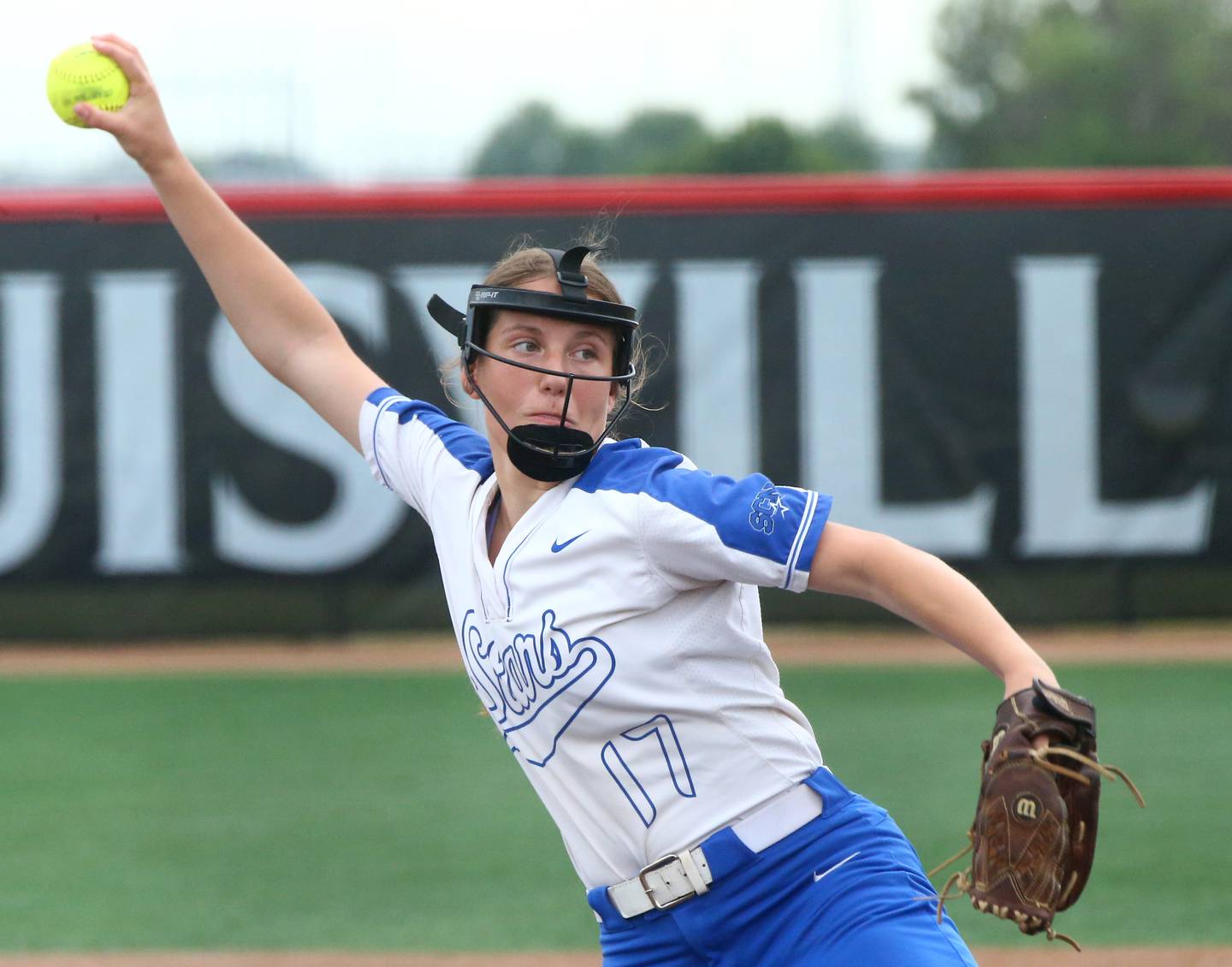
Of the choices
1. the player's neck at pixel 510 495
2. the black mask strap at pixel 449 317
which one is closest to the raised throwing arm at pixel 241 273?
the black mask strap at pixel 449 317

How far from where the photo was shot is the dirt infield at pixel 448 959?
4.37m

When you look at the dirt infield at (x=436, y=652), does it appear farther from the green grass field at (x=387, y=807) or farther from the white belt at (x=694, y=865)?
the white belt at (x=694, y=865)

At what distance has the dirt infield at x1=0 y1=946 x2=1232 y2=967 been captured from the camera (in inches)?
172

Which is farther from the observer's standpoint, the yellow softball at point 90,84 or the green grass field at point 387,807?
the green grass field at point 387,807

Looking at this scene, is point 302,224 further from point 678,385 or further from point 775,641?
point 775,641

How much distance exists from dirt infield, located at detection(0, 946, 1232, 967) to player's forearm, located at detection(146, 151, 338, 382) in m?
2.09

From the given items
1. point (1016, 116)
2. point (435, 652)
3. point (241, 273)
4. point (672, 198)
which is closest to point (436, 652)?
point (435, 652)

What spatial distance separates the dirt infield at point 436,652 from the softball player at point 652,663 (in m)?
6.84

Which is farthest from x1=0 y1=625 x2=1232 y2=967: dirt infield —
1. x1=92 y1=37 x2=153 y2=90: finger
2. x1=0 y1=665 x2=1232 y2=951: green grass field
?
x1=92 y1=37 x2=153 y2=90: finger

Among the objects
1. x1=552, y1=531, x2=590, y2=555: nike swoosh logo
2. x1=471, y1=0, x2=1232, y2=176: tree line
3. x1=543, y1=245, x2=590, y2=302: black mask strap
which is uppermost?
x1=471, y1=0, x2=1232, y2=176: tree line

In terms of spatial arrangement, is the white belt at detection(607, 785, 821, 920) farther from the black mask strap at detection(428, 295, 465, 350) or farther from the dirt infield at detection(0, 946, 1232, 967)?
the dirt infield at detection(0, 946, 1232, 967)

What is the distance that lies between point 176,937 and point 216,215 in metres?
2.62

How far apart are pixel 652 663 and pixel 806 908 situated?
1.39 feet

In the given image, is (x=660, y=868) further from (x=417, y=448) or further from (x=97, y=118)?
(x=97, y=118)
